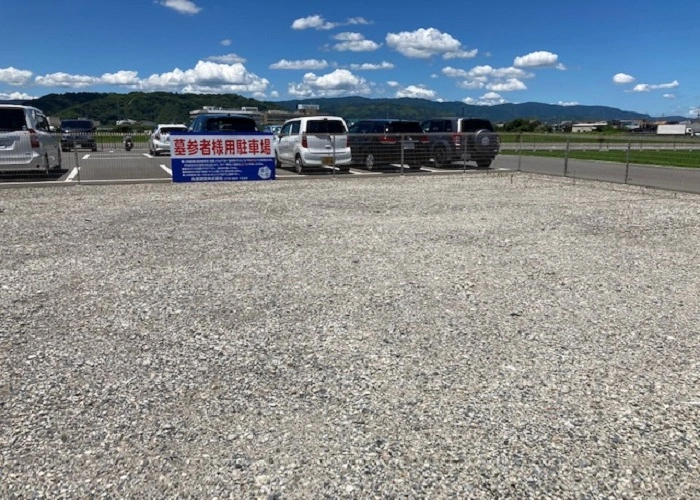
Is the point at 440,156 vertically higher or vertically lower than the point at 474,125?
lower

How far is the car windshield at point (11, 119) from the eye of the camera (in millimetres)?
13227

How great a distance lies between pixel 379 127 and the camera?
58.7ft

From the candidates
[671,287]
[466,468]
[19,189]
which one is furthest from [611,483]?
Result: [19,189]

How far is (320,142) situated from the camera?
54.2 ft

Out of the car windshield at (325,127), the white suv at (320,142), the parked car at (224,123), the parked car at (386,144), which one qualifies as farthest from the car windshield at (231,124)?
the parked car at (386,144)

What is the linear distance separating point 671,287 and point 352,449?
4.48 m

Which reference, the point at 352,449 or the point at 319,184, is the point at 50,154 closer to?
the point at 319,184

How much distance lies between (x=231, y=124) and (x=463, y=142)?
7775 millimetres

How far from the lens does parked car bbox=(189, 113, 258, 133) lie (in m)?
16.2

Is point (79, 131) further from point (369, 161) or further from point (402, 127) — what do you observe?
point (402, 127)

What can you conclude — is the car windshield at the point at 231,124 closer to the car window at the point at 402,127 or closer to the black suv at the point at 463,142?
the car window at the point at 402,127

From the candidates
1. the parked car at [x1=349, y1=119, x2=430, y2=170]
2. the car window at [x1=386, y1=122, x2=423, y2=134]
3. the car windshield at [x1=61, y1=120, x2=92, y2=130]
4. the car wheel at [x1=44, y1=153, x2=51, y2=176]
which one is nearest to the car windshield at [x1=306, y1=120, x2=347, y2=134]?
the parked car at [x1=349, y1=119, x2=430, y2=170]

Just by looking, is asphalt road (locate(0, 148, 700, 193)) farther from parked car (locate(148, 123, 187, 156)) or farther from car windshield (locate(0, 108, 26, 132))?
parked car (locate(148, 123, 187, 156))

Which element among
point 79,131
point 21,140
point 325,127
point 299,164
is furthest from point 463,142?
point 79,131
